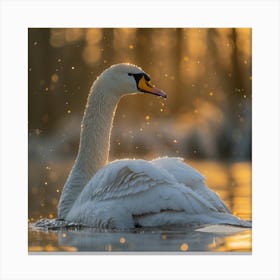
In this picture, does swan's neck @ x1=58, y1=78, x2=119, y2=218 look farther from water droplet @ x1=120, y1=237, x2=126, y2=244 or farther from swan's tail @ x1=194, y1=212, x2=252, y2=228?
swan's tail @ x1=194, y1=212, x2=252, y2=228

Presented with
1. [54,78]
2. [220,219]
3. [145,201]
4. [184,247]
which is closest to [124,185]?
[145,201]

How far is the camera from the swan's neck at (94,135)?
71.6ft

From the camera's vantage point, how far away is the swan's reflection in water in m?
20.4

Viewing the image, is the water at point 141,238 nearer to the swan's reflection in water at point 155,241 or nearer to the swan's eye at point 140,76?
the swan's reflection in water at point 155,241

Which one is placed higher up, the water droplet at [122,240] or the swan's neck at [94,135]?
the swan's neck at [94,135]

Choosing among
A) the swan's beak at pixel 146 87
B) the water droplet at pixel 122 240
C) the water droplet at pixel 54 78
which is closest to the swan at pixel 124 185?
the swan's beak at pixel 146 87

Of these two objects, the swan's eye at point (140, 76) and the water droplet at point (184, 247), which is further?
the swan's eye at point (140, 76)

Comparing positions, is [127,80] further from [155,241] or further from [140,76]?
[155,241]

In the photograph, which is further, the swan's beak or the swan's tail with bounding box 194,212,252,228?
the swan's beak

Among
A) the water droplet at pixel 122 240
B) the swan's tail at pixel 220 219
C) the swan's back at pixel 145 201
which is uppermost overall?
the swan's back at pixel 145 201

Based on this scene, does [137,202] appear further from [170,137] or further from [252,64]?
[170,137]

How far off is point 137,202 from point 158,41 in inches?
85.9

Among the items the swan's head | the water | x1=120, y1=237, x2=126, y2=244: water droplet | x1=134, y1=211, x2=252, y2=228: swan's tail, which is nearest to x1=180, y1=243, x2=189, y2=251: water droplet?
the water

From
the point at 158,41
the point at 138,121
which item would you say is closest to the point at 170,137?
the point at 138,121
